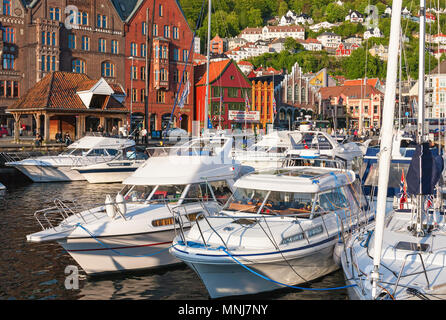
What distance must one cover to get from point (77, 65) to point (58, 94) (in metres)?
16.5

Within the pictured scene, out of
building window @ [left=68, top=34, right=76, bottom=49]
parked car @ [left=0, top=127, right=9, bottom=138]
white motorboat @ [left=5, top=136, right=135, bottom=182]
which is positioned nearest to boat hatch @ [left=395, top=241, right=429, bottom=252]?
white motorboat @ [left=5, top=136, right=135, bottom=182]

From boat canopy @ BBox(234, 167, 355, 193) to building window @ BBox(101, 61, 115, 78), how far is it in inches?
1945

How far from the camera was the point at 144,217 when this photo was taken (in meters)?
14.5

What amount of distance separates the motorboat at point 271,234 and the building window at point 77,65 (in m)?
48.4

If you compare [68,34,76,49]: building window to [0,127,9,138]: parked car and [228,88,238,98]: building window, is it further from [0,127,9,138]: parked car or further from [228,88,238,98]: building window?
[228,88,238,98]: building window

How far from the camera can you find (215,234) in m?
12.5

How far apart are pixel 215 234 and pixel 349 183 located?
5119mm

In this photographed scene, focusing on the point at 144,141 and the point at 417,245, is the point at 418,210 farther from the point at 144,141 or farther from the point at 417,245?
the point at 144,141

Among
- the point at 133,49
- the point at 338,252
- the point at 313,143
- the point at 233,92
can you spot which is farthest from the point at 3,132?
the point at 338,252

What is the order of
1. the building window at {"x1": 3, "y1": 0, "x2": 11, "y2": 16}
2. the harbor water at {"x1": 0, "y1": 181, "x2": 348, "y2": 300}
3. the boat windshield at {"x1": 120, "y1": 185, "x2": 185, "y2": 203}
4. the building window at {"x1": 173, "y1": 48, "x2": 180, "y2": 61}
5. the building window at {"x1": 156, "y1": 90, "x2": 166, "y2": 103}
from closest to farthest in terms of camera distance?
1. the harbor water at {"x1": 0, "y1": 181, "x2": 348, "y2": 300}
2. the boat windshield at {"x1": 120, "y1": 185, "x2": 185, "y2": 203}
3. the building window at {"x1": 3, "y1": 0, "x2": 11, "y2": 16}
4. the building window at {"x1": 156, "y1": 90, "x2": 166, "y2": 103}
5. the building window at {"x1": 173, "y1": 48, "x2": 180, "y2": 61}

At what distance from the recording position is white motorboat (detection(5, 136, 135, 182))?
33.6 metres

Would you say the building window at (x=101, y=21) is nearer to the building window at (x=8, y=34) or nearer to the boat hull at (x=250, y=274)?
the building window at (x=8, y=34)

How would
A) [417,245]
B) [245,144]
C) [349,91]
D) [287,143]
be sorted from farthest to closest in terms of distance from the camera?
[349,91]
[245,144]
[287,143]
[417,245]
